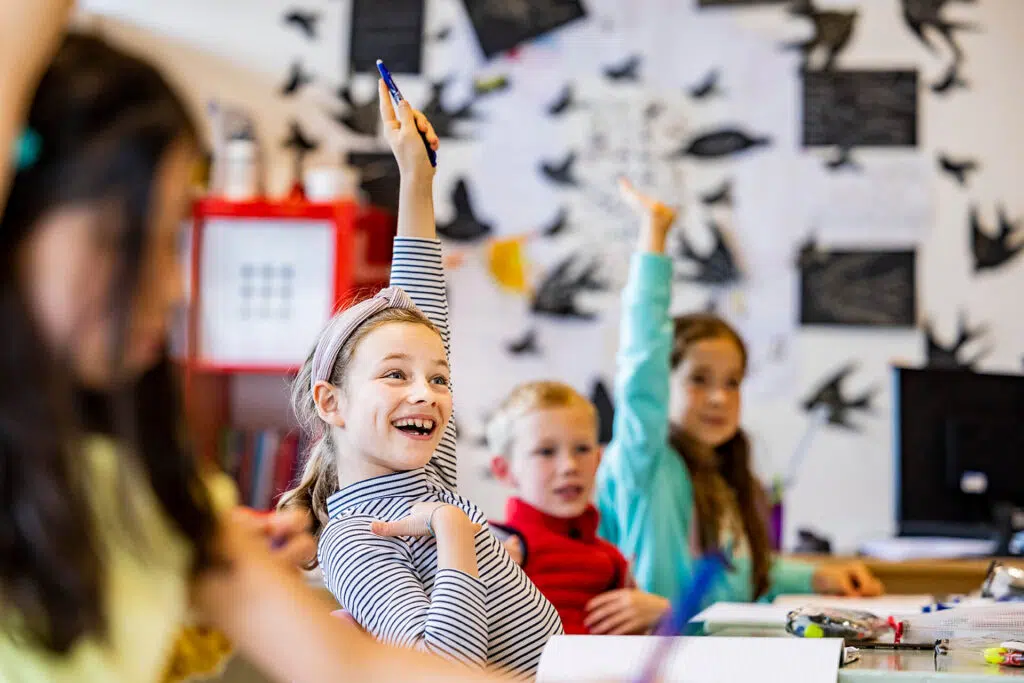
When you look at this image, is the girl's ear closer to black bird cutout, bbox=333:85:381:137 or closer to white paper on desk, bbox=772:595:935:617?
white paper on desk, bbox=772:595:935:617

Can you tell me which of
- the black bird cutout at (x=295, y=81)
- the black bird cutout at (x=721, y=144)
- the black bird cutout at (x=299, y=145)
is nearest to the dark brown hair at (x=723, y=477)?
the black bird cutout at (x=721, y=144)

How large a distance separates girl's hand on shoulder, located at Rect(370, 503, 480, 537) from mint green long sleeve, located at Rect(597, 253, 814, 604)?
0.80 meters

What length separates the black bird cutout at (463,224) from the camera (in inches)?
145

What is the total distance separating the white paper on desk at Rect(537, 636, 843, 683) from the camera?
3.06 ft

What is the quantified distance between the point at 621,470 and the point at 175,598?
1303 millimetres

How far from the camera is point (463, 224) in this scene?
370cm

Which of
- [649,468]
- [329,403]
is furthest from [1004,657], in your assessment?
[649,468]

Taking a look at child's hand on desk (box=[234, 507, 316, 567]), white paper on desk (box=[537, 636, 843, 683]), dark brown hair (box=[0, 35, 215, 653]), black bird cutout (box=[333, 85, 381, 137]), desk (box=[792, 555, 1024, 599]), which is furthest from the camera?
black bird cutout (box=[333, 85, 381, 137])

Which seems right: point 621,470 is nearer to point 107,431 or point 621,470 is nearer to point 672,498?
point 672,498

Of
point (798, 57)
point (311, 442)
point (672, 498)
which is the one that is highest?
point (798, 57)

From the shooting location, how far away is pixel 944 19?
141 inches

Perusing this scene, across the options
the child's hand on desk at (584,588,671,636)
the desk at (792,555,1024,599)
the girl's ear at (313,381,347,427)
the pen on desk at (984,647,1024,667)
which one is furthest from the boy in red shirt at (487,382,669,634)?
the desk at (792,555,1024,599)

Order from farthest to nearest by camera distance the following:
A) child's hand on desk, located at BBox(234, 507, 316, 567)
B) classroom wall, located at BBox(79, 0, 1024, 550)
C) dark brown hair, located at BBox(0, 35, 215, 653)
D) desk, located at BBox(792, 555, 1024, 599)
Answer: classroom wall, located at BBox(79, 0, 1024, 550), desk, located at BBox(792, 555, 1024, 599), child's hand on desk, located at BBox(234, 507, 316, 567), dark brown hair, located at BBox(0, 35, 215, 653)

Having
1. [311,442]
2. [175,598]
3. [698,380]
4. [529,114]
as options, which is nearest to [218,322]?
[529,114]
